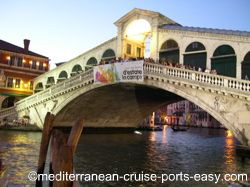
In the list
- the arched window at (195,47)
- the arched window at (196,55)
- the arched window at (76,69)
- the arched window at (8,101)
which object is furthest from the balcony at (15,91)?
the arched window at (195,47)

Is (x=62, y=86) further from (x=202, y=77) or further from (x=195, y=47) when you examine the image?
(x=202, y=77)

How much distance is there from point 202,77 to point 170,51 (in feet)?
23.3

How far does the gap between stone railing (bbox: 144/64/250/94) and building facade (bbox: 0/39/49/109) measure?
25529 millimetres

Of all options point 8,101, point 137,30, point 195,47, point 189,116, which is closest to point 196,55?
point 195,47

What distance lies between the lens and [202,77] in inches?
814

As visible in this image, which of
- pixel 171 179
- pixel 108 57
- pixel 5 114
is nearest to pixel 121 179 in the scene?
pixel 171 179

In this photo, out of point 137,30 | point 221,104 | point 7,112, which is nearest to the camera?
point 221,104

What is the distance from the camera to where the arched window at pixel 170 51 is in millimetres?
26719

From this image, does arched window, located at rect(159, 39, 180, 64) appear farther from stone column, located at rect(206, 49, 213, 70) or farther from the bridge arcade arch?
the bridge arcade arch

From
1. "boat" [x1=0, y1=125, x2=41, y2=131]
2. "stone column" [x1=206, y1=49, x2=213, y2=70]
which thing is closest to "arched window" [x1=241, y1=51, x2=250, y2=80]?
"stone column" [x1=206, y1=49, x2=213, y2=70]

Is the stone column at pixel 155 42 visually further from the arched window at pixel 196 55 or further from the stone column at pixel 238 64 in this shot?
the stone column at pixel 238 64

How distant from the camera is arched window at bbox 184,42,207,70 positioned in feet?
80.3

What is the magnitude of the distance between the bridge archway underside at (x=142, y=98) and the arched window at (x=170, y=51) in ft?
9.49

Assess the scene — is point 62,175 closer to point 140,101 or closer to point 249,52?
point 249,52
